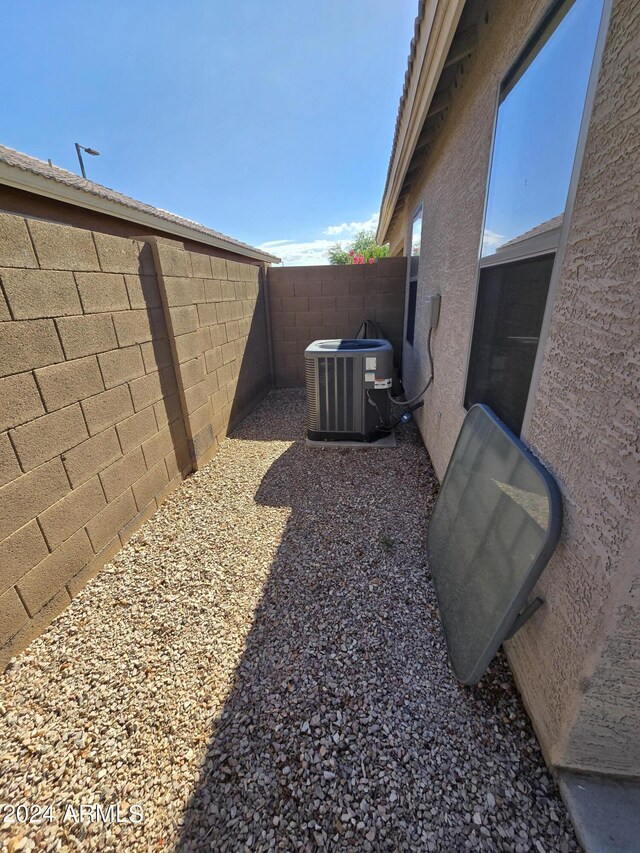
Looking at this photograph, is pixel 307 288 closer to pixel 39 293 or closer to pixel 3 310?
pixel 39 293

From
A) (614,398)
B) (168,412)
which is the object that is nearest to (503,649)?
(614,398)

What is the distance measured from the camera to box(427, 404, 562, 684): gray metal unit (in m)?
1.11

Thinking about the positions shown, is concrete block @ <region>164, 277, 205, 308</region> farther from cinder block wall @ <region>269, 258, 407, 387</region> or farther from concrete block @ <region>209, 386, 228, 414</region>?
cinder block wall @ <region>269, 258, 407, 387</region>

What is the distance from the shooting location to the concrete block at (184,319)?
2.77 metres

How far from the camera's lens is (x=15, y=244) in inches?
61.6

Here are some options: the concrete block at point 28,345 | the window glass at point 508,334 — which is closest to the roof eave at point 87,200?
the concrete block at point 28,345

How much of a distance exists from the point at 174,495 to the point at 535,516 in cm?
253

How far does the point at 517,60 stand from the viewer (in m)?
1.49

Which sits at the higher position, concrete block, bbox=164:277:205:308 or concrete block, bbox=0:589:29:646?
concrete block, bbox=164:277:205:308

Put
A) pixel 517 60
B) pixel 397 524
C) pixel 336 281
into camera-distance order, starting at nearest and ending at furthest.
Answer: pixel 517 60
pixel 397 524
pixel 336 281

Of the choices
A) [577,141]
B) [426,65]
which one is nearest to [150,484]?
[577,141]

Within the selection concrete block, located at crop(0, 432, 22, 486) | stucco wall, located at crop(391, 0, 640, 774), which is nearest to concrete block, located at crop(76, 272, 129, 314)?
concrete block, located at crop(0, 432, 22, 486)

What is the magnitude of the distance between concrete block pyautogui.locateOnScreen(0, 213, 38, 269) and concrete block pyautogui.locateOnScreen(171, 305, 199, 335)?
3.71 feet

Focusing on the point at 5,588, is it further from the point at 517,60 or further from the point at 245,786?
the point at 517,60
